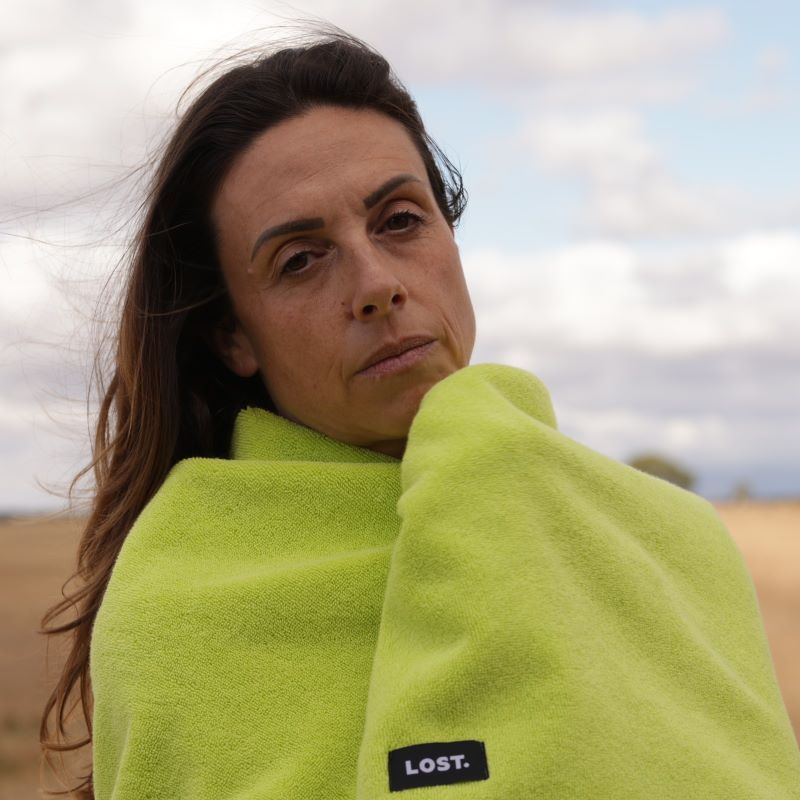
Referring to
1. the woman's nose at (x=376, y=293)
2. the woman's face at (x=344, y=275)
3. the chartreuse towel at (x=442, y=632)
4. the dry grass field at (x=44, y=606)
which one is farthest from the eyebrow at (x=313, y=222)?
the dry grass field at (x=44, y=606)

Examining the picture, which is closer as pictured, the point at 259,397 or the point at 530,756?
the point at 530,756

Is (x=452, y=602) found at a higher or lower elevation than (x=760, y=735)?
higher

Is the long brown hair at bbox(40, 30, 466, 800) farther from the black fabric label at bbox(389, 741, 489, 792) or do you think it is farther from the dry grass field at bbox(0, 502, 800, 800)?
the black fabric label at bbox(389, 741, 489, 792)

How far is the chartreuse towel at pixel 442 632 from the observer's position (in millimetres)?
1775

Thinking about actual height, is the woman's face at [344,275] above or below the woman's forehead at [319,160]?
below

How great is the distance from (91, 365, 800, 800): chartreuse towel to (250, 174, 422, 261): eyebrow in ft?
1.33

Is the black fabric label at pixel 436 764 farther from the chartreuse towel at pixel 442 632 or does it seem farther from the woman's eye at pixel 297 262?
the woman's eye at pixel 297 262

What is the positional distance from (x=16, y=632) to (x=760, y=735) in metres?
14.2

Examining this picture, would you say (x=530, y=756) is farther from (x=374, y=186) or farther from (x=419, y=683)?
(x=374, y=186)

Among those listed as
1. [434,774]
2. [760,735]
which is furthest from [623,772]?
[760,735]

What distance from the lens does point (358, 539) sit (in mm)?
2215

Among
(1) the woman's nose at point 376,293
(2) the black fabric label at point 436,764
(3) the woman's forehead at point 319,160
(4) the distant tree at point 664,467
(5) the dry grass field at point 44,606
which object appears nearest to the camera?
(2) the black fabric label at point 436,764

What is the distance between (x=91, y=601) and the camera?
2691 millimetres

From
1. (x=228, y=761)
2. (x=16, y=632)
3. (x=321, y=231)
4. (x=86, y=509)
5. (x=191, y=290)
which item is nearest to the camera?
(x=228, y=761)
